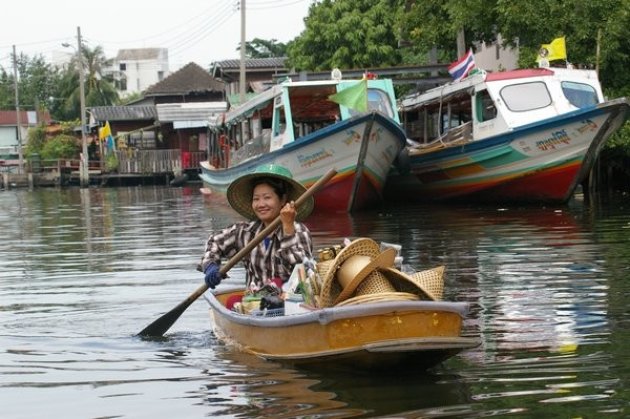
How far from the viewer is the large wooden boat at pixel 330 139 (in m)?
22.0

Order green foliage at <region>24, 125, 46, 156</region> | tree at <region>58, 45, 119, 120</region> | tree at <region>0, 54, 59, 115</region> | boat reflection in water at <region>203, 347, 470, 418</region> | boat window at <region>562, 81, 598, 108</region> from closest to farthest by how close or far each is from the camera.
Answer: boat reflection in water at <region>203, 347, 470, 418</region>, boat window at <region>562, 81, 598, 108</region>, green foliage at <region>24, 125, 46, 156</region>, tree at <region>58, 45, 119, 120</region>, tree at <region>0, 54, 59, 115</region>

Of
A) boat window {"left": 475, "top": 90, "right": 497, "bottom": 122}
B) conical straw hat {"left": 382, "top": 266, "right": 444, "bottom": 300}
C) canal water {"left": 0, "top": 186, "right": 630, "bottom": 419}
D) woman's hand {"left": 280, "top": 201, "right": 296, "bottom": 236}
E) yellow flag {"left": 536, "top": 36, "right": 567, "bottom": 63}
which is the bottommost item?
canal water {"left": 0, "top": 186, "right": 630, "bottom": 419}

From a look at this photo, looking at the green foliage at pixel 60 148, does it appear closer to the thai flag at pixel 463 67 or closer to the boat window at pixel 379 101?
the thai flag at pixel 463 67

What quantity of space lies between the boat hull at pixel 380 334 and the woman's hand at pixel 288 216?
0.90m

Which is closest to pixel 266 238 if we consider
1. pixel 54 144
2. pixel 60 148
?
pixel 60 148

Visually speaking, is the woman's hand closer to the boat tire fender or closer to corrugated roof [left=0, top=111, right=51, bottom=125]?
the boat tire fender

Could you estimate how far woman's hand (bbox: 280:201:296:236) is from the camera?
7562 millimetres

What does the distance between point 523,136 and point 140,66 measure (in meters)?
88.8

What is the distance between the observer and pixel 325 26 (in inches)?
1694

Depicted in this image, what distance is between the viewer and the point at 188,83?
6594 cm

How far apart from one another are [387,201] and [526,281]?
16.6m

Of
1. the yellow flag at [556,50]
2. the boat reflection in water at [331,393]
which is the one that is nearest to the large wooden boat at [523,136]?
the yellow flag at [556,50]

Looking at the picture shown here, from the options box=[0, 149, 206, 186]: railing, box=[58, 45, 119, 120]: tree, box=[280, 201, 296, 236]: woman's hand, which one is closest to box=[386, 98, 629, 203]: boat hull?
box=[280, 201, 296, 236]: woman's hand

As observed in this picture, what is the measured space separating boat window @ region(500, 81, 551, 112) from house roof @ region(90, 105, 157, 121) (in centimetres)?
3884
